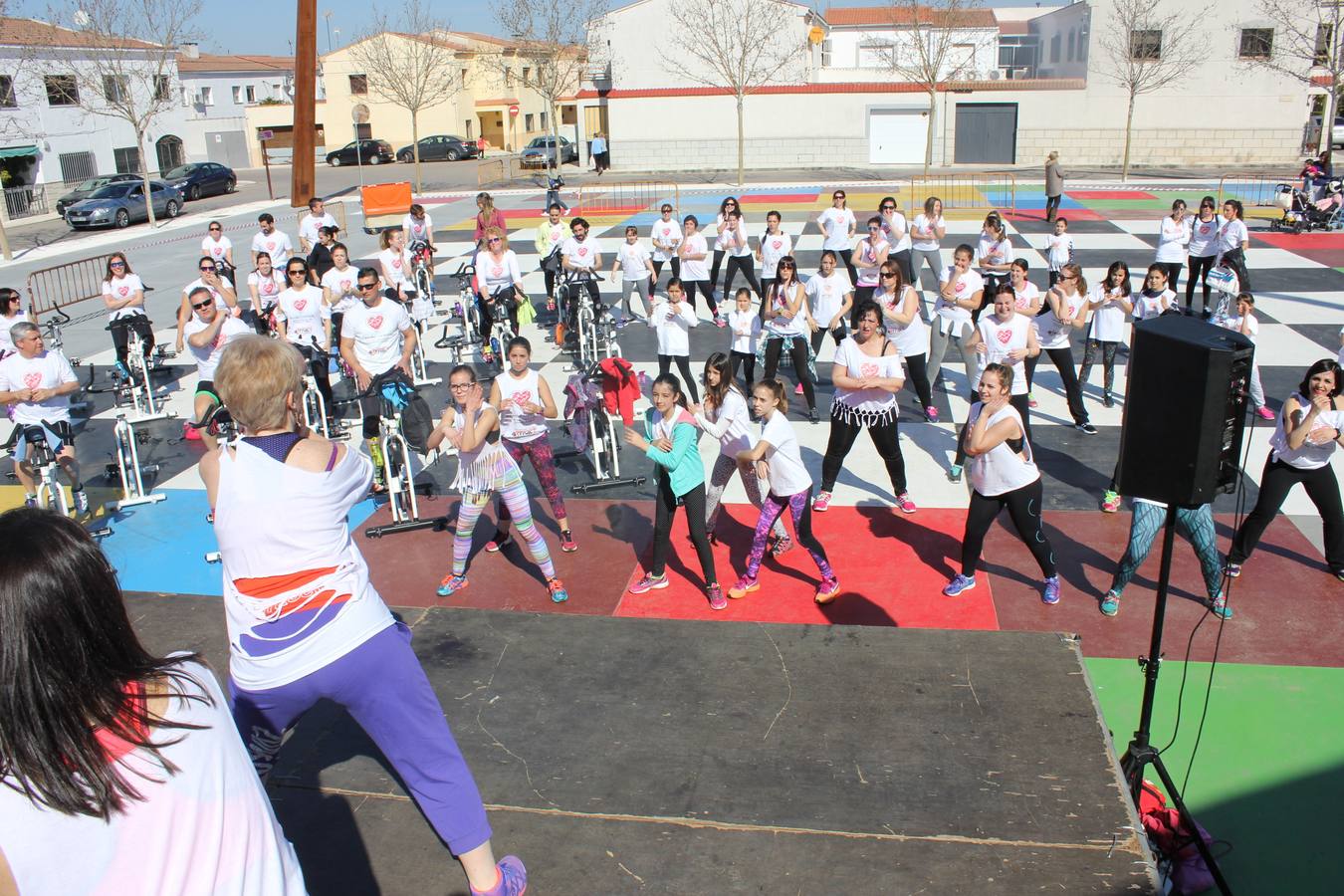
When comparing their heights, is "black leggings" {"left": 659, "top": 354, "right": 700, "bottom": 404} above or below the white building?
below

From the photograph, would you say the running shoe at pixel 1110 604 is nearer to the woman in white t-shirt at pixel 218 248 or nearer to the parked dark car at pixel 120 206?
the woman in white t-shirt at pixel 218 248

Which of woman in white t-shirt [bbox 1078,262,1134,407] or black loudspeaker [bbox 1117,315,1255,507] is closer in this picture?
black loudspeaker [bbox 1117,315,1255,507]

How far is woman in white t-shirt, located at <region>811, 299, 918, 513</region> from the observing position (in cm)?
818

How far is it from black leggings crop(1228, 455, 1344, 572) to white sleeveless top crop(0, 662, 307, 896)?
Result: 22.4 ft

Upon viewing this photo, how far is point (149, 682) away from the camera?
1904 mm

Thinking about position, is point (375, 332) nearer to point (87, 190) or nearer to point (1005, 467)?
point (1005, 467)

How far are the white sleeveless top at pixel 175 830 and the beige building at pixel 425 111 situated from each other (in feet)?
193

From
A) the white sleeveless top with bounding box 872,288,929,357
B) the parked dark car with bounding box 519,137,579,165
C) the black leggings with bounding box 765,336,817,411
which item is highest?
the parked dark car with bounding box 519,137,579,165

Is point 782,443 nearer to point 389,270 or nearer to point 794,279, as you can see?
point 794,279

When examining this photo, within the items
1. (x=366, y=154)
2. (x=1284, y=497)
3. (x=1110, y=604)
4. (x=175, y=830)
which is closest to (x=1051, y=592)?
(x=1110, y=604)

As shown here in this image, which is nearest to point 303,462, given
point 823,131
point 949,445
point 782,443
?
point 782,443

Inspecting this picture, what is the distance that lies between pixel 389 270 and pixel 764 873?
11957 millimetres

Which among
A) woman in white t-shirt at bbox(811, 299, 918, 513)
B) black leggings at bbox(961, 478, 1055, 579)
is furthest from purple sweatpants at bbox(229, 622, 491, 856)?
woman in white t-shirt at bbox(811, 299, 918, 513)

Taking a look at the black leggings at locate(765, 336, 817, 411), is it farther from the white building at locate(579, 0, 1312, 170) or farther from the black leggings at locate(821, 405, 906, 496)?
the white building at locate(579, 0, 1312, 170)
